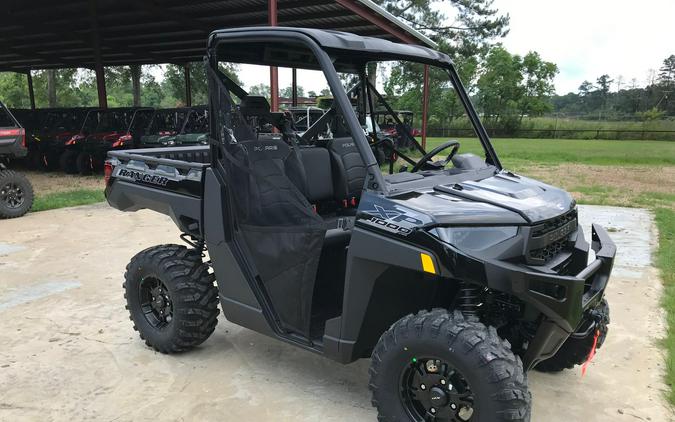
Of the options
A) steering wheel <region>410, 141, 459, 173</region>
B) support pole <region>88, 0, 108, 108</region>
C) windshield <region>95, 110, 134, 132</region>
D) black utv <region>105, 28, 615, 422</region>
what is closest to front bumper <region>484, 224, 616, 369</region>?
black utv <region>105, 28, 615, 422</region>

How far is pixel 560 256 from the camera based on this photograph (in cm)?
266

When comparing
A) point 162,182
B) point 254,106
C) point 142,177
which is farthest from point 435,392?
point 142,177

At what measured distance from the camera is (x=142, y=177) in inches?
153

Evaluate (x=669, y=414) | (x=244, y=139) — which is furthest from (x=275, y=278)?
(x=669, y=414)

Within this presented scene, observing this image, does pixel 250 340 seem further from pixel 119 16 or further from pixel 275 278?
pixel 119 16

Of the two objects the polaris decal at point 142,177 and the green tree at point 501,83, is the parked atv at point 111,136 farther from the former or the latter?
the green tree at point 501,83

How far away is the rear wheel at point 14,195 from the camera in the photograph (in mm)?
8398

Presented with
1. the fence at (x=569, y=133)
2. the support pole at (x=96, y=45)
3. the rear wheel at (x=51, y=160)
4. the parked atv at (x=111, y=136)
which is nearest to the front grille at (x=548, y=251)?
the parked atv at (x=111, y=136)

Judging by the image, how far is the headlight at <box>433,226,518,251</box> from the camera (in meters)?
2.33

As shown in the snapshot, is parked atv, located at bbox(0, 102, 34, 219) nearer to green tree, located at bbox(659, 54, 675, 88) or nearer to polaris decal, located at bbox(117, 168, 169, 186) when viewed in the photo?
polaris decal, located at bbox(117, 168, 169, 186)

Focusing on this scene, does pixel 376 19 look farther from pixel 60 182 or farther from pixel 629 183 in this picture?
pixel 60 182

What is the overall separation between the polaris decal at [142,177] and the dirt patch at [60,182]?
324 inches

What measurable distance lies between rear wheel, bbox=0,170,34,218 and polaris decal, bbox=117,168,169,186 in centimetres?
560

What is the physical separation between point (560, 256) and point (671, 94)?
58143 millimetres
